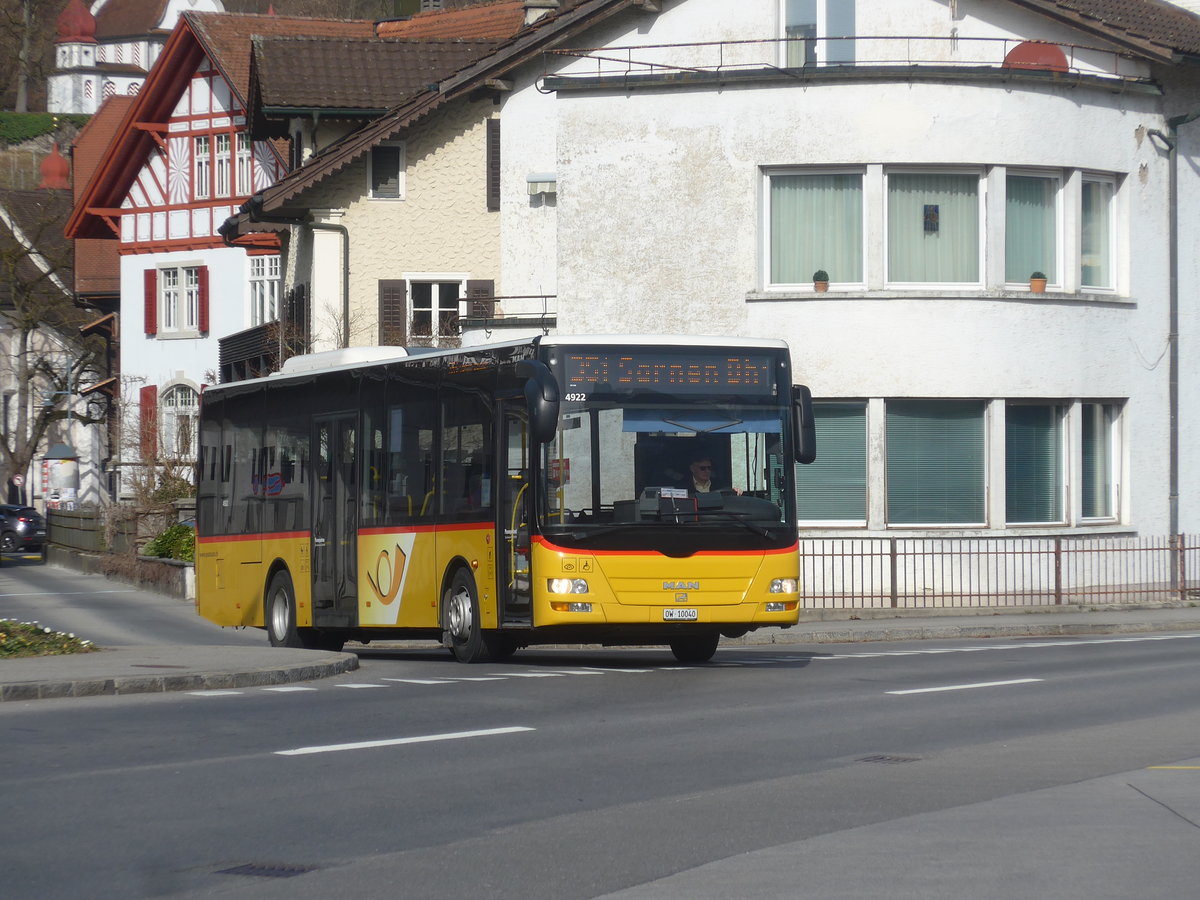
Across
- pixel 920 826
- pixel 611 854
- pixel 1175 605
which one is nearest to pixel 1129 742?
pixel 920 826

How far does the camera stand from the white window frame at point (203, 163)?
5547 centimetres

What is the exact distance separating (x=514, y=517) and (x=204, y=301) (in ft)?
139

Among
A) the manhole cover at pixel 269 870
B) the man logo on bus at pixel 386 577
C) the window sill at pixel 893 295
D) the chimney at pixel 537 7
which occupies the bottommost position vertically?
the manhole cover at pixel 269 870

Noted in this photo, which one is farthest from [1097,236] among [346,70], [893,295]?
[346,70]

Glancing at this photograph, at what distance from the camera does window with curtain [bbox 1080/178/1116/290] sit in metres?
29.5

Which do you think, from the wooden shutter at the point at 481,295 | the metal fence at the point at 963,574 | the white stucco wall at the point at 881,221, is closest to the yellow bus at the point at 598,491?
the metal fence at the point at 963,574

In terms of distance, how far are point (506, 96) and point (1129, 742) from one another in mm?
26591

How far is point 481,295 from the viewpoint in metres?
37.3

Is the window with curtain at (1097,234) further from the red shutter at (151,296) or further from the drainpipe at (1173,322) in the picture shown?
the red shutter at (151,296)

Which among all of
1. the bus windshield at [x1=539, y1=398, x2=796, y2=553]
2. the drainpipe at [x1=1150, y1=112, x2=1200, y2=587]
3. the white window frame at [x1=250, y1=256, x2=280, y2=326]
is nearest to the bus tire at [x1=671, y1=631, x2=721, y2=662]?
the bus windshield at [x1=539, y1=398, x2=796, y2=553]

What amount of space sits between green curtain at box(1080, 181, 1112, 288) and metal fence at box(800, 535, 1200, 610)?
4075 mm

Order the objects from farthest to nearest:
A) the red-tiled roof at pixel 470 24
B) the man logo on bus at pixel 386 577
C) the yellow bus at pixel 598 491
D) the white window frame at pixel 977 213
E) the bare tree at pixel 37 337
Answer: the bare tree at pixel 37 337 → the red-tiled roof at pixel 470 24 → the white window frame at pixel 977 213 → the man logo on bus at pixel 386 577 → the yellow bus at pixel 598 491

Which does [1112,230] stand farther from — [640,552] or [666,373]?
[640,552]

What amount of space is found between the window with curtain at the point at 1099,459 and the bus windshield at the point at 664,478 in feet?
45.0
